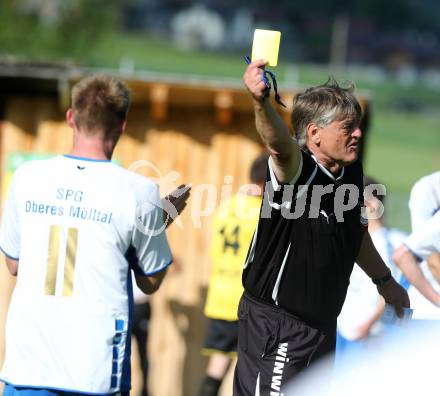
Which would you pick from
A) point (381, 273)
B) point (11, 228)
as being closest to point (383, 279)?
point (381, 273)

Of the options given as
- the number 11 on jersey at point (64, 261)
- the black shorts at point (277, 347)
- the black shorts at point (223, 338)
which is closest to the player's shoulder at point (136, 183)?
the number 11 on jersey at point (64, 261)

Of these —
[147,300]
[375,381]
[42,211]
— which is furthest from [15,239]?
[147,300]

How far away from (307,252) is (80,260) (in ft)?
3.24

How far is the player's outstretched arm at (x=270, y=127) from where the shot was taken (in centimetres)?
339

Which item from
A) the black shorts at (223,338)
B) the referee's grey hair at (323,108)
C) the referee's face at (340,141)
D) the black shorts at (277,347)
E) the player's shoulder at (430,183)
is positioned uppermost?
the referee's grey hair at (323,108)

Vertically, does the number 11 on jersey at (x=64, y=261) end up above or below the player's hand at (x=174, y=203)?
below

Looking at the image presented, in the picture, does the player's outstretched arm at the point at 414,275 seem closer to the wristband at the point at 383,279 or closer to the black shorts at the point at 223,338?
the wristband at the point at 383,279

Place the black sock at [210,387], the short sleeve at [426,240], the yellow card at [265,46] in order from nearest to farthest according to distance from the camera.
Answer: the yellow card at [265,46]
the short sleeve at [426,240]
the black sock at [210,387]

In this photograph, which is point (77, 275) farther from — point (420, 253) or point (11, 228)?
point (420, 253)

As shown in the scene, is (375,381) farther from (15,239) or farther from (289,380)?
(15,239)

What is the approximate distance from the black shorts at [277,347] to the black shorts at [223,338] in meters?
3.09

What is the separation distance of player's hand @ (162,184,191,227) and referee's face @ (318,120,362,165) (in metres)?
0.76

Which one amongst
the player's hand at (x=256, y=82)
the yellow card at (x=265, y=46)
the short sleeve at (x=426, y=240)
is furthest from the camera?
the short sleeve at (x=426, y=240)

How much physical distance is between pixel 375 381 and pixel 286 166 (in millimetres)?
934
